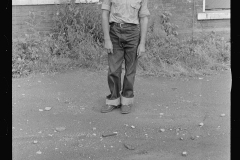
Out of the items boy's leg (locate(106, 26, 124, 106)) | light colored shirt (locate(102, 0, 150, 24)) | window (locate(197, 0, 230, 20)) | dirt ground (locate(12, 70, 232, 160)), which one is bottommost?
dirt ground (locate(12, 70, 232, 160))

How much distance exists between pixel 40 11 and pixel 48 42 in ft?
2.74

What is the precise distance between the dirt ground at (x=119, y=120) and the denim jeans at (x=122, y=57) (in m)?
0.25

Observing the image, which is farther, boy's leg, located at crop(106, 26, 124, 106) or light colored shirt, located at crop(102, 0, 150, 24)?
boy's leg, located at crop(106, 26, 124, 106)

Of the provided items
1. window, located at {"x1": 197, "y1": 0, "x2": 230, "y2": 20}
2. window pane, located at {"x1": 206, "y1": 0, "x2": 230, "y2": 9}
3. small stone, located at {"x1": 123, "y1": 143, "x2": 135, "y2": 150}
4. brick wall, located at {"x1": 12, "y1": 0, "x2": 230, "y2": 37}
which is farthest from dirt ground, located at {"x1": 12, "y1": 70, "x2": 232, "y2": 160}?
window pane, located at {"x1": 206, "y1": 0, "x2": 230, "y2": 9}

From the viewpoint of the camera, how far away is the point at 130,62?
5664 mm

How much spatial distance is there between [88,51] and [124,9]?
276 centimetres

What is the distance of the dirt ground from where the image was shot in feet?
15.2

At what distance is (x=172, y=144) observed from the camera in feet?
15.8

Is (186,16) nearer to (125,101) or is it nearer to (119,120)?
(125,101)

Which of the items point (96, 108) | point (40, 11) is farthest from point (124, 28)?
point (40, 11)

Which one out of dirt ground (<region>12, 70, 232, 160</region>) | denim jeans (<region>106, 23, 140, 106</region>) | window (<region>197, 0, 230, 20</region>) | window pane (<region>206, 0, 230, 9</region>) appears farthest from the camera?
window pane (<region>206, 0, 230, 9</region>)

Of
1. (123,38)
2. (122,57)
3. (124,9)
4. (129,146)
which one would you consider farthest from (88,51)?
(129,146)

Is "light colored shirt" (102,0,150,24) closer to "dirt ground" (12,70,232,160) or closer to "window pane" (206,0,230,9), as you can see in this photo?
"dirt ground" (12,70,232,160)
